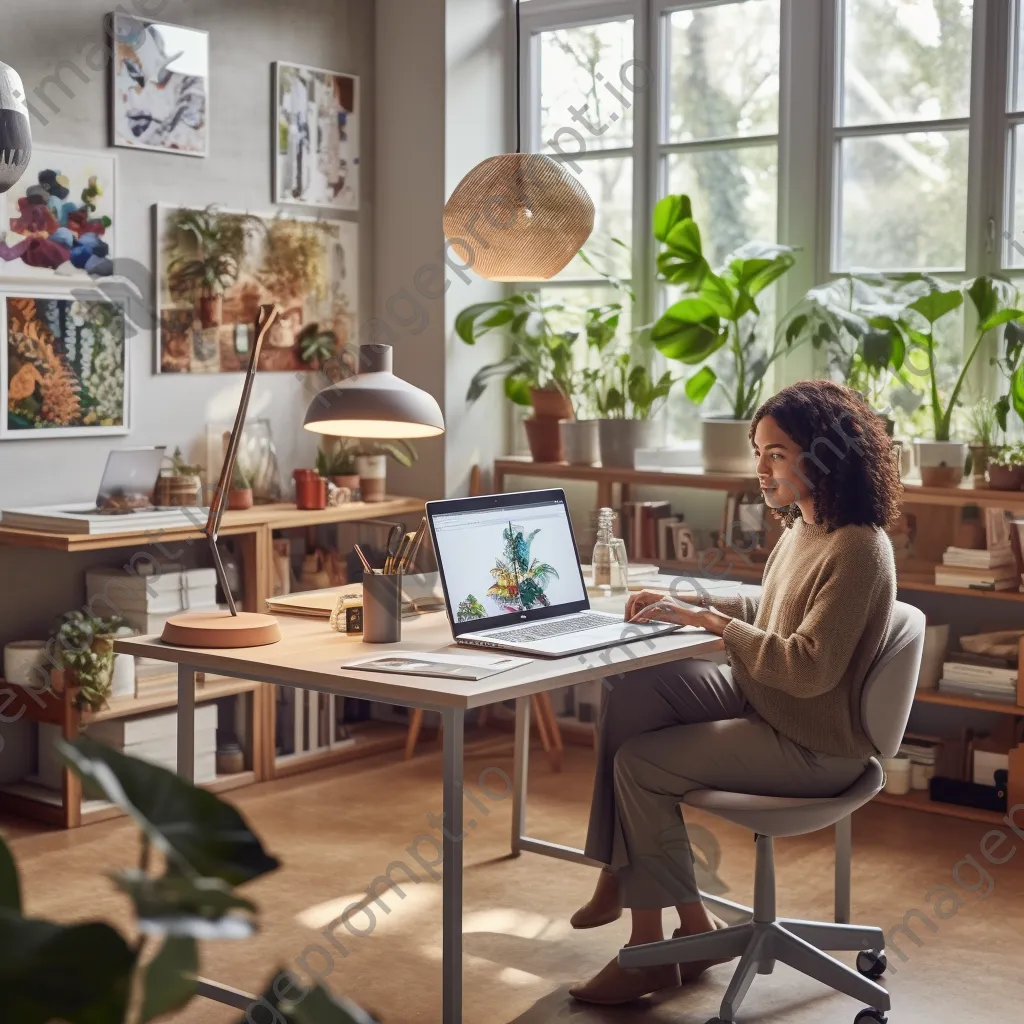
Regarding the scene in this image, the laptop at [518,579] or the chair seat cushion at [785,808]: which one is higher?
the laptop at [518,579]

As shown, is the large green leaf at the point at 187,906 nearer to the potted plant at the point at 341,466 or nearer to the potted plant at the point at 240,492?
the potted plant at the point at 240,492

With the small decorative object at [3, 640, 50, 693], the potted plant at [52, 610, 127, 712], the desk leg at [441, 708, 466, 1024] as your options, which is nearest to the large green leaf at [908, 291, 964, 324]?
the desk leg at [441, 708, 466, 1024]

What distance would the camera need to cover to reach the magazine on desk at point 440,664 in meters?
2.87

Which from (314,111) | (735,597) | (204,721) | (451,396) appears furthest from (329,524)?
(735,597)

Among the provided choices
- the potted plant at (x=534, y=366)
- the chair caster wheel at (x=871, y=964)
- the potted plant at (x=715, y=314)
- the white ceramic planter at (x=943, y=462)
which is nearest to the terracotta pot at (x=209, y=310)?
the potted plant at (x=534, y=366)

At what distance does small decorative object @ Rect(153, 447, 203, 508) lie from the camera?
4.77 meters

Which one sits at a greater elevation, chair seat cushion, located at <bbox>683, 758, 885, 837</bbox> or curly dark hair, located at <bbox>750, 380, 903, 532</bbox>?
curly dark hair, located at <bbox>750, 380, 903, 532</bbox>

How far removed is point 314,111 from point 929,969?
148 inches

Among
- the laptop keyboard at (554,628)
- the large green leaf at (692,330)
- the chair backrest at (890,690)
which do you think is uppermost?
the large green leaf at (692,330)

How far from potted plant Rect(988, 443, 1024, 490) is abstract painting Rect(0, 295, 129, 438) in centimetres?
285

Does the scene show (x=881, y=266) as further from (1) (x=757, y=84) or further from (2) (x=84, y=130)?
(2) (x=84, y=130)

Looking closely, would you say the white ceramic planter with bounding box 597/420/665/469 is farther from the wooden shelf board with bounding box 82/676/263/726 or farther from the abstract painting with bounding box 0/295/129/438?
the abstract painting with bounding box 0/295/129/438

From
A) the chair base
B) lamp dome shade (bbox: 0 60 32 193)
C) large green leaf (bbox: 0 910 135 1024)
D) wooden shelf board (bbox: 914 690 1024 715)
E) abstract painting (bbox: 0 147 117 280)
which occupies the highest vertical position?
abstract painting (bbox: 0 147 117 280)

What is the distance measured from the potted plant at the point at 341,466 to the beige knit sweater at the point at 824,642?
259cm
